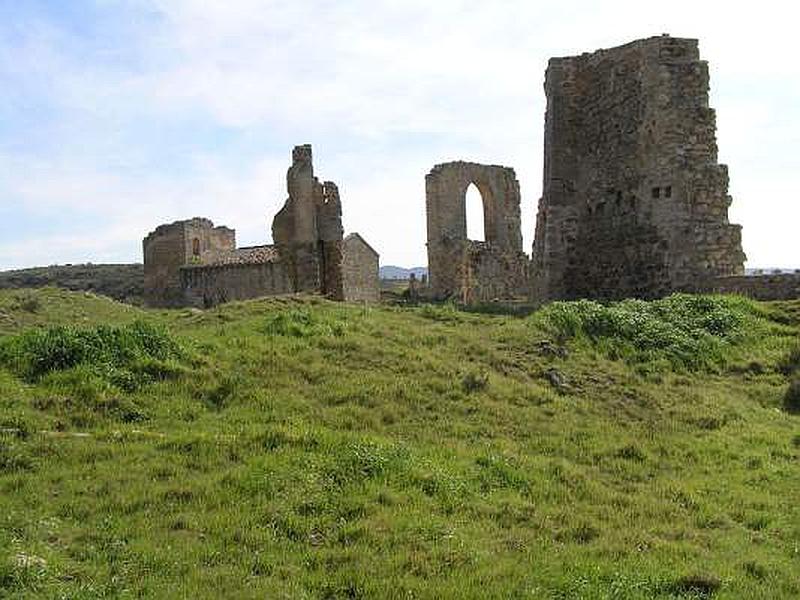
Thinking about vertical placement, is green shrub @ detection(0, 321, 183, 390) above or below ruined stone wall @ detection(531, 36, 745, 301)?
below

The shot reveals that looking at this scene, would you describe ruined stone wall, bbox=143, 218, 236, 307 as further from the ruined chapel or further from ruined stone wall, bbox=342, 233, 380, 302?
the ruined chapel

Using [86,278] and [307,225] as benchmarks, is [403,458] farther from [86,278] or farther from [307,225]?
[86,278]

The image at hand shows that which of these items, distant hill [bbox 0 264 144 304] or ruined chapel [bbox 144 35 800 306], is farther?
distant hill [bbox 0 264 144 304]

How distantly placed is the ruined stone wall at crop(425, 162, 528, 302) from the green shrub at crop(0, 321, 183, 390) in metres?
21.6

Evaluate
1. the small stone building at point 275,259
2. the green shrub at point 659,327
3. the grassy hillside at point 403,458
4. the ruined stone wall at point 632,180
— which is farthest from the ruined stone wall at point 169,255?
the green shrub at point 659,327

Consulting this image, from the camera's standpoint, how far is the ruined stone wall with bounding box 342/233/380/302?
3591cm

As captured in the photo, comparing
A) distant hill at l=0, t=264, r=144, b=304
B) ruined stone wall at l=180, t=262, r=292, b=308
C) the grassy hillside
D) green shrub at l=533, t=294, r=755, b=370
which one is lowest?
the grassy hillside

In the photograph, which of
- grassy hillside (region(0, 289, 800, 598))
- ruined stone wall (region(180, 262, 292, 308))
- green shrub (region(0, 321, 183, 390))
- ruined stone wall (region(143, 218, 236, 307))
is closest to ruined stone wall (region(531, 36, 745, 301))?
grassy hillside (region(0, 289, 800, 598))

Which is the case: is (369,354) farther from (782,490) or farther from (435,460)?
(782,490)

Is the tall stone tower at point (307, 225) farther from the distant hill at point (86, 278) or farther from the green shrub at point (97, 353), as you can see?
the distant hill at point (86, 278)

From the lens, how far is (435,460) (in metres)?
8.41

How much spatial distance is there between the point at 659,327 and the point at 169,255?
31.3 meters

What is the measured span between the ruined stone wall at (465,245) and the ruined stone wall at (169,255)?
42.1ft

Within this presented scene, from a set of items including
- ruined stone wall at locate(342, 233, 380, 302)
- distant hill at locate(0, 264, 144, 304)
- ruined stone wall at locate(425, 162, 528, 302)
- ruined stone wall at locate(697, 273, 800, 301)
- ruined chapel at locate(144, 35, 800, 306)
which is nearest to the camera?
ruined stone wall at locate(697, 273, 800, 301)
